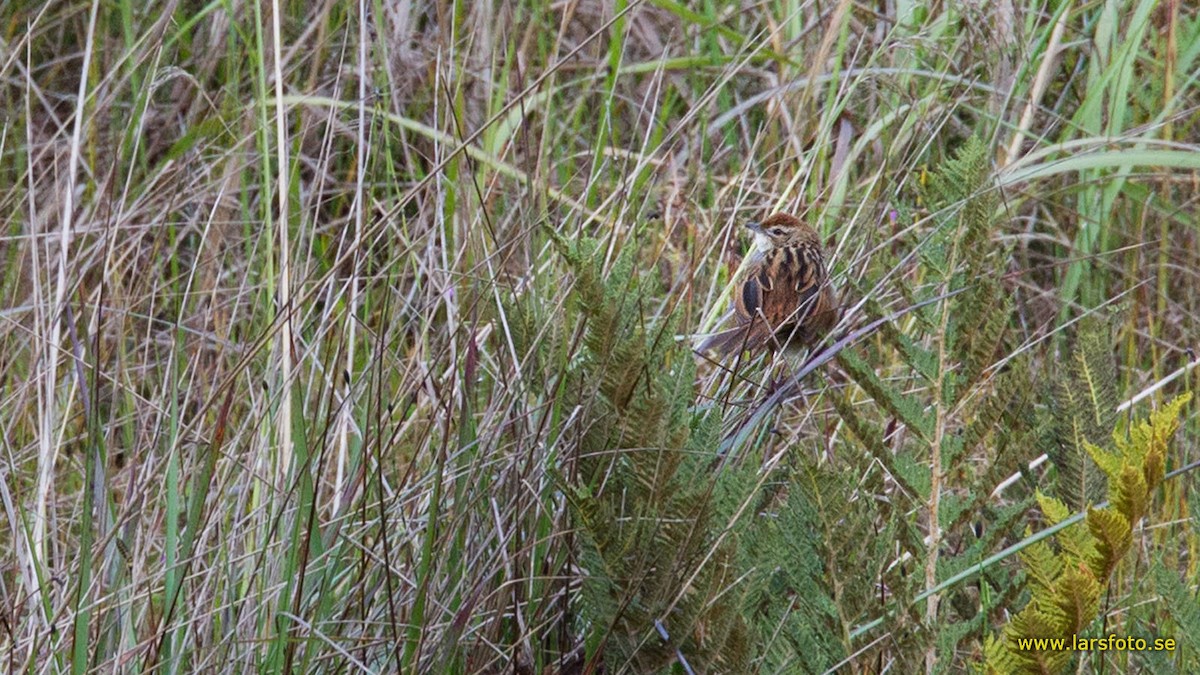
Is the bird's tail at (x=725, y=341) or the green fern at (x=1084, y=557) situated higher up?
the green fern at (x=1084, y=557)

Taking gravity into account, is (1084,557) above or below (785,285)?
above

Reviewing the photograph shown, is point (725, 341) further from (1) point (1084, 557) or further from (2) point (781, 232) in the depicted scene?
(1) point (1084, 557)

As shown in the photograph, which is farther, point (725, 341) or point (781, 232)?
point (781, 232)

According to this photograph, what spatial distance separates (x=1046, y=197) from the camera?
427 cm

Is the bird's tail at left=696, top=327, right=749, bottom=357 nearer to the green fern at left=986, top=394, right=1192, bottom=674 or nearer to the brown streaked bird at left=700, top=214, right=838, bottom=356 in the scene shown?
the brown streaked bird at left=700, top=214, right=838, bottom=356

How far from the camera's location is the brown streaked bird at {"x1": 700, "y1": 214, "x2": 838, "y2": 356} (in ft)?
10.3

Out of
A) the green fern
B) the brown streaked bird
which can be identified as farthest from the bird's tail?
the green fern

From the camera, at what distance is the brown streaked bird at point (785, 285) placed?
3133 mm

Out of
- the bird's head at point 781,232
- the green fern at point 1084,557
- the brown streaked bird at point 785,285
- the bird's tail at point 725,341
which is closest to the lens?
the green fern at point 1084,557

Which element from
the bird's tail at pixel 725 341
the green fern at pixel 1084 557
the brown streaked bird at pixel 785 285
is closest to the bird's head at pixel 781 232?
the brown streaked bird at pixel 785 285

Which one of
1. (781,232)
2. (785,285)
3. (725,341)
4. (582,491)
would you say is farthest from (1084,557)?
(781,232)

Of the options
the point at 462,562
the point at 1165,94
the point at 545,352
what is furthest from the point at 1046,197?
the point at 462,562

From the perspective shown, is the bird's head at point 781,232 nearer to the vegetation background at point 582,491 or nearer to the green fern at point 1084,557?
the vegetation background at point 582,491

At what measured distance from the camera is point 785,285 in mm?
3279
